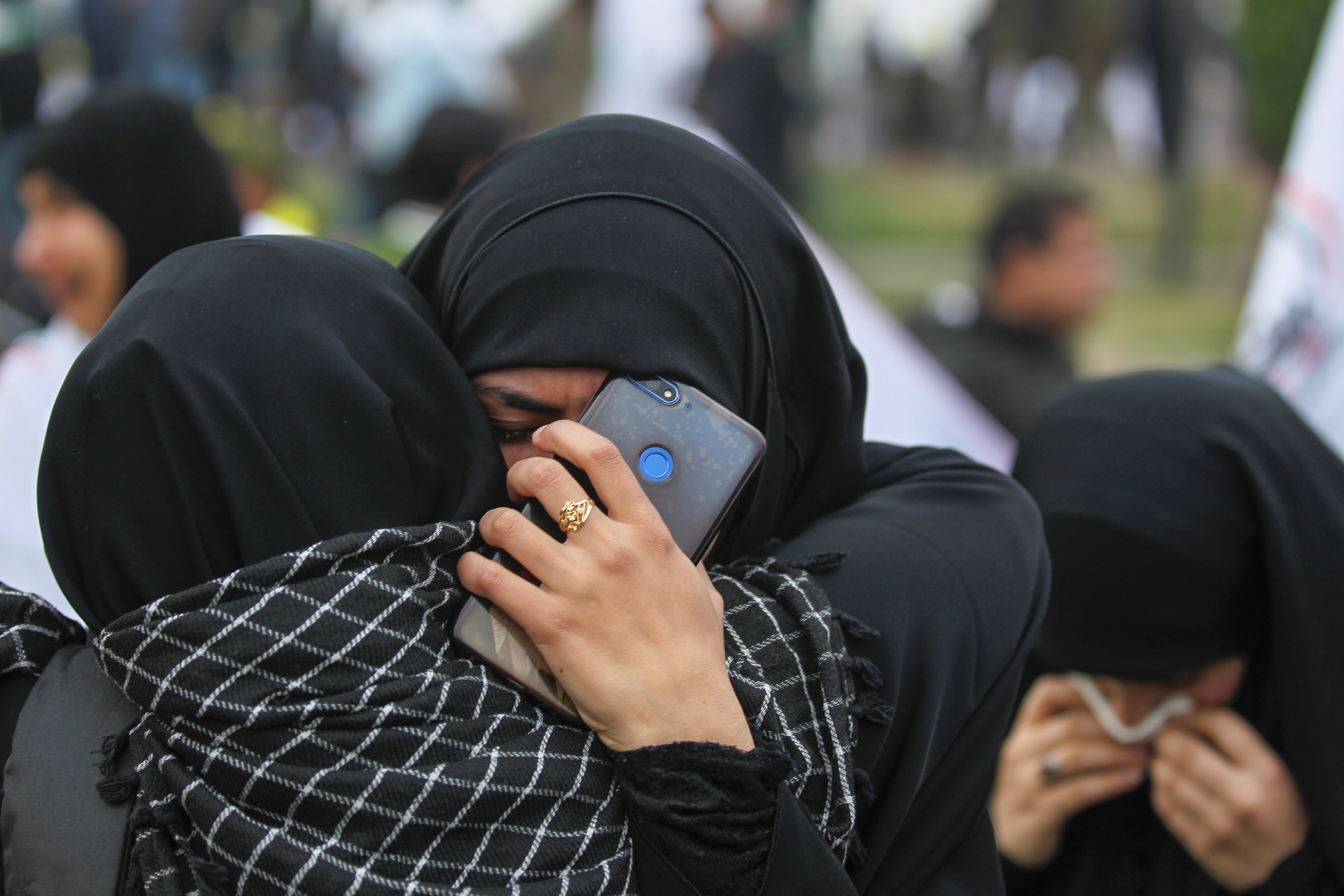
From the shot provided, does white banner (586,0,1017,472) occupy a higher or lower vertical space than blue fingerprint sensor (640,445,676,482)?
lower

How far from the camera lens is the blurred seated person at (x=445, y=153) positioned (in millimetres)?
4145

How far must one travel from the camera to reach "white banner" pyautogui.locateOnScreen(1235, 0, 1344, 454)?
2357 millimetres

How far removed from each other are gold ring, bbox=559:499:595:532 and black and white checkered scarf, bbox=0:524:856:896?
0.48 feet

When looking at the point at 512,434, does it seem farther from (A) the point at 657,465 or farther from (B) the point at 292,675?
(B) the point at 292,675

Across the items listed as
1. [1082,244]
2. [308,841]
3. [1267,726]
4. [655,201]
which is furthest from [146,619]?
[1082,244]

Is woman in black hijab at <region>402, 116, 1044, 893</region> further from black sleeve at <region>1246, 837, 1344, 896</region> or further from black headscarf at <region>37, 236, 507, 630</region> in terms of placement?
black sleeve at <region>1246, 837, 1344, 896</region>

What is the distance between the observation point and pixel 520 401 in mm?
1282

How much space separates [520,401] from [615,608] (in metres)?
0.28

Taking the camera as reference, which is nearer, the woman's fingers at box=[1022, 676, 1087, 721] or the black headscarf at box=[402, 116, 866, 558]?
the black headscarf at box=[402, 116, 866, 558]

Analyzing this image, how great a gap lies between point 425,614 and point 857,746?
1.46 feet

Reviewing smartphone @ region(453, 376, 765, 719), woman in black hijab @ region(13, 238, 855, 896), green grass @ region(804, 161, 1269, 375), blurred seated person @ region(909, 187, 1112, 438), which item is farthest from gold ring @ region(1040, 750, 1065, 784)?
green grass @ region(804, 161, 1269, 375)

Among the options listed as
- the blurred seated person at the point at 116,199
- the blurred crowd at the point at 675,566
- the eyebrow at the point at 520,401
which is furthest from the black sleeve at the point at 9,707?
the blurred seated person at the point at 116,199

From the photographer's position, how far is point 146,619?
1.04 m

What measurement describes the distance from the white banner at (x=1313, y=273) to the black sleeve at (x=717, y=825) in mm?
1661
